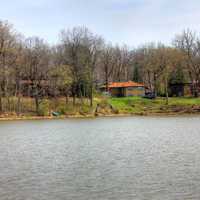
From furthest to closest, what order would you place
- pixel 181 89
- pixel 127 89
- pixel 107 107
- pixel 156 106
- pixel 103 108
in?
pixel 127 89 < pixel 181 89 < pixel 156 106 < pixel 107 107 < pixel 103 108

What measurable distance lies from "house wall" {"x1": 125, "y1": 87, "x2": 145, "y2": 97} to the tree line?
15.6 ft

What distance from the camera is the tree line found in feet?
242

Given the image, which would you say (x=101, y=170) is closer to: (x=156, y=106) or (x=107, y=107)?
(x=107, y=107)

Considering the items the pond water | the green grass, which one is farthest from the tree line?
the pond water

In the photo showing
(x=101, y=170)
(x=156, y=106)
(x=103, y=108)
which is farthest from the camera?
(x=156, y=106)

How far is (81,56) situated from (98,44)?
26.9 feet

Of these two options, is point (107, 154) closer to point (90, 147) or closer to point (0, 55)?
point (90, 147)

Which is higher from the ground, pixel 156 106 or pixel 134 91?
pixel 134 91

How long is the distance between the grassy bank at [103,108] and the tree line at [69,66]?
147 cm

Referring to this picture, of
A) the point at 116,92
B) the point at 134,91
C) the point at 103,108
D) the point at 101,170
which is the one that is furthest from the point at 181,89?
the point at 101,170

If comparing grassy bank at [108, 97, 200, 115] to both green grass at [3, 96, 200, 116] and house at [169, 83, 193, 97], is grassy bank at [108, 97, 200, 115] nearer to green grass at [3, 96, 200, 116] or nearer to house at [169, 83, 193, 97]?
green grass at [3, 96, 200, 116]

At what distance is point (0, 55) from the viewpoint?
70.4 metres

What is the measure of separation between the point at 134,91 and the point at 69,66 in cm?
2742

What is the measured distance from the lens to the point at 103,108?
82625 millimetres
